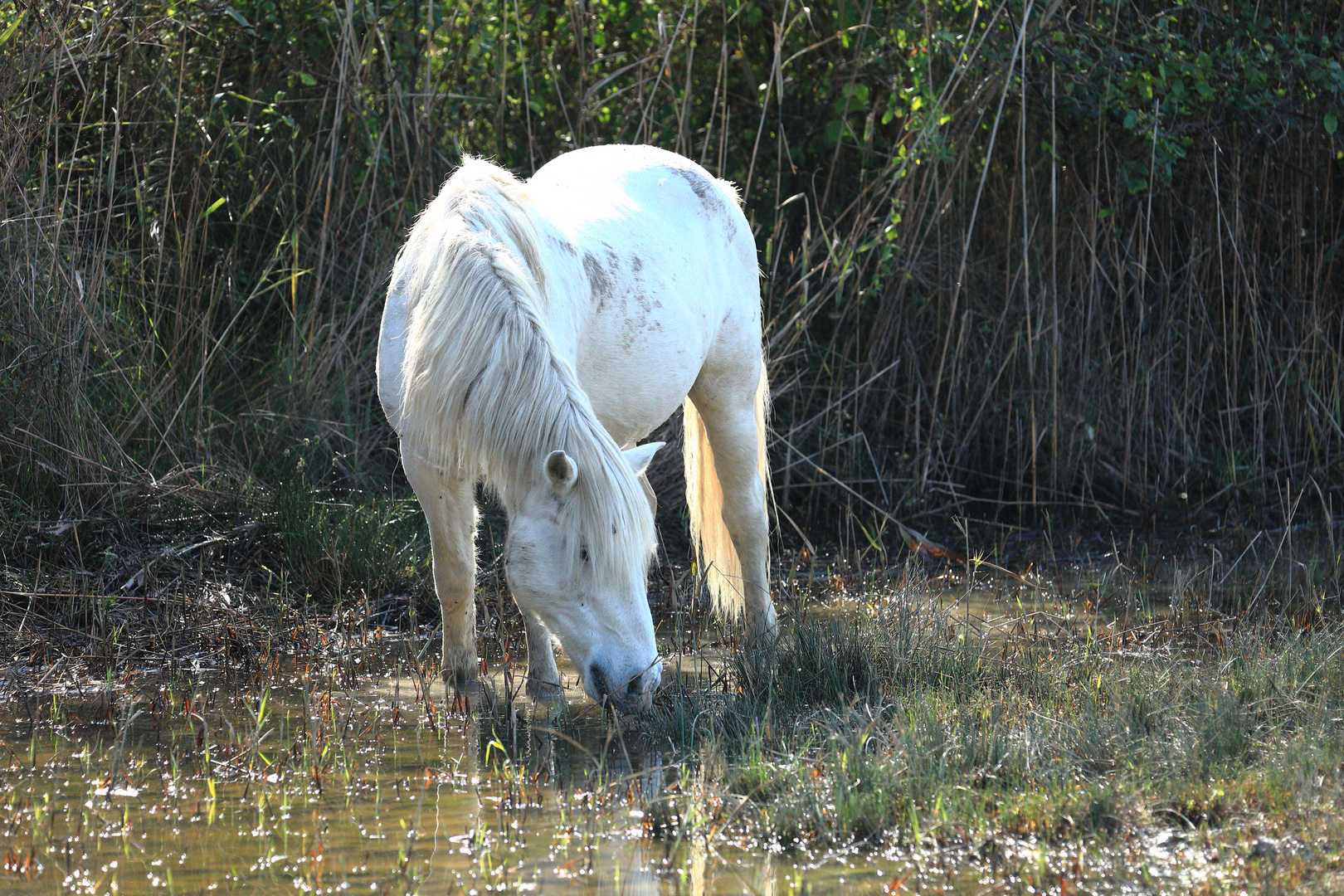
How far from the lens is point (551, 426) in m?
2.92

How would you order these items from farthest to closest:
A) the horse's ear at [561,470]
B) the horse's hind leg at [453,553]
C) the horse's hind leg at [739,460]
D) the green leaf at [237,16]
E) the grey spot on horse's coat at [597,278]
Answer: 1. the green leaf at [237,16]
2. the horse's hind leg at [739,460]
3. the grey spot on horse's coat at [597,278]
4. the horse's hind leg at [453,553]
5. the horse's ear at [561,470]

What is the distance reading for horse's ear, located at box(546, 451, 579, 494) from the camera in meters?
2.79

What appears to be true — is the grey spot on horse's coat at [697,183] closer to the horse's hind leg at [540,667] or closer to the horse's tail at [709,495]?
the horse's tail at [709,495]

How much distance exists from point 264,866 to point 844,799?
1131mm

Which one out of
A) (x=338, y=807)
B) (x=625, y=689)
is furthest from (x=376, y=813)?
(x=625, y=689)

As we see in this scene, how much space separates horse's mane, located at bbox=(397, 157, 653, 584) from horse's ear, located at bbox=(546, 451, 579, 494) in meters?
0.04

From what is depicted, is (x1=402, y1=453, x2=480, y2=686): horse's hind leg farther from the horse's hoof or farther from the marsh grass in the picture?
the marsh grass

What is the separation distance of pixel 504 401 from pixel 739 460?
1621 millimetres

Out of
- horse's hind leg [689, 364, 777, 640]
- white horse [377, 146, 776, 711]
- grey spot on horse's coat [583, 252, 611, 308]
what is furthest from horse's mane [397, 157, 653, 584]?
horse's hind leg [689, 364, 777, 640]

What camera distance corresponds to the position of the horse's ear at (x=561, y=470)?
110 inches

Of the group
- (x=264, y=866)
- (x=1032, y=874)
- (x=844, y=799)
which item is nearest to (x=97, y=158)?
(x=264, y=866)

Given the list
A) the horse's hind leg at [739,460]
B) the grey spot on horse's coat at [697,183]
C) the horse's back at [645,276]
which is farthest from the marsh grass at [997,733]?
the grey spot on horse's coat at [697,183]

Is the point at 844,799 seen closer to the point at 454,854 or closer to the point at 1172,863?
the point at 1172,863

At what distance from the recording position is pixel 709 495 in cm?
451
